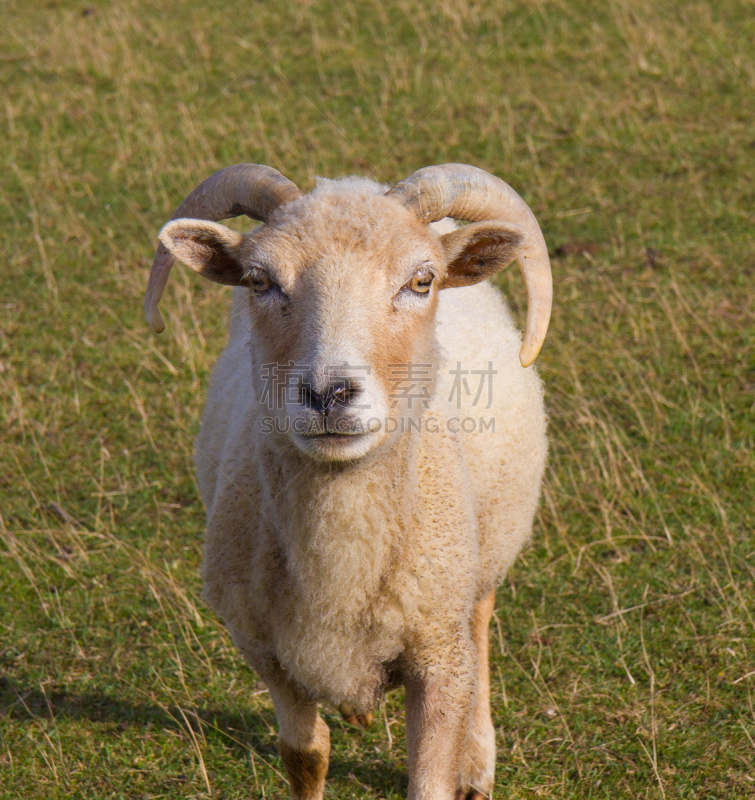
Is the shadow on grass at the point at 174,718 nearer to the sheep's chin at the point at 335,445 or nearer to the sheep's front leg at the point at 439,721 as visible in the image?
the sheep's front leg at the point at 439,721

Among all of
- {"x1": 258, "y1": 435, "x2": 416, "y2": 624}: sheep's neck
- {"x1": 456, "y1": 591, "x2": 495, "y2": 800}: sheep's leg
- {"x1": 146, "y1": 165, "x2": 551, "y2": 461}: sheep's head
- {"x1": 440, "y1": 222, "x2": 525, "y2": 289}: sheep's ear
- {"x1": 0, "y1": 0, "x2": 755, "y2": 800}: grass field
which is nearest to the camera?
{"x1": 146, "y1": 165, "x2": 551, "y2": 461}: sheep's head

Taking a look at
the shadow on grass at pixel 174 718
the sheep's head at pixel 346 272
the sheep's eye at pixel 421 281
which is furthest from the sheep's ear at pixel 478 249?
the shadow on grass at pixel 174 718

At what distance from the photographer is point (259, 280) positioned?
11.3 ft

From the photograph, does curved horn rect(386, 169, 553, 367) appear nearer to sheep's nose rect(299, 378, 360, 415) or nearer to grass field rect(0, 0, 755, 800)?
sheep's nose rect(299, 378, 360, 415)

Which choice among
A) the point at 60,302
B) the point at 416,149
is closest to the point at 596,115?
the point at 416,149

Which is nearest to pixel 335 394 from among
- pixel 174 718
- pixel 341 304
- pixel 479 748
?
pixel 341 304

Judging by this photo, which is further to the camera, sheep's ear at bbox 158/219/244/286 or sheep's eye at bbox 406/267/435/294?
sheep's ear at bbox 158/219/244/286

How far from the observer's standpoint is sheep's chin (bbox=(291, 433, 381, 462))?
3070mm

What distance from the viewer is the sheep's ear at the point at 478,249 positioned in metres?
3.65

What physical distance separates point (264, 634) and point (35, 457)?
367cm

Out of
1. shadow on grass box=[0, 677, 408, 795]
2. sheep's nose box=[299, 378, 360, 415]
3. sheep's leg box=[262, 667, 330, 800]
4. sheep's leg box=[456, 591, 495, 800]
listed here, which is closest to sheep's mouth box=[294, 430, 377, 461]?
sheep's nose box=[299, 378, 360, 415]

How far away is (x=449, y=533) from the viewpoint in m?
3.69

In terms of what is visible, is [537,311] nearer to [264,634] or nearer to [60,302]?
[264,634]

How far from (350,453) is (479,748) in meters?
2.14
